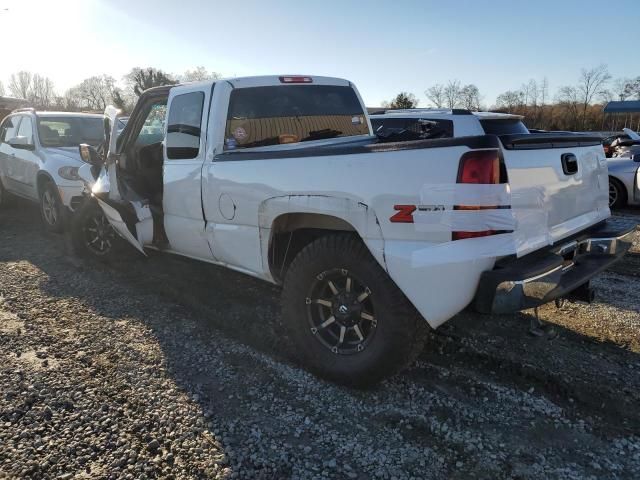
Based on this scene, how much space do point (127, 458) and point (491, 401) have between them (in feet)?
6.86

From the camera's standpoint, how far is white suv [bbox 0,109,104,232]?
6.88 metres

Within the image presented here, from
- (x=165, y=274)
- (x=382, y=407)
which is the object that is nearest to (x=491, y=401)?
(x=382, y=407)

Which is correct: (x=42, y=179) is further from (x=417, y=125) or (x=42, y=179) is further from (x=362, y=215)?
(x=362, y=215)

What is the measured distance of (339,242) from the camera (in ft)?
10.1

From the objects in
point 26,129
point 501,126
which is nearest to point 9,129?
point 26,129

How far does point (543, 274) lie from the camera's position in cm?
267

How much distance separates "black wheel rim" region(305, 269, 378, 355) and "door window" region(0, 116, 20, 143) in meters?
7.62

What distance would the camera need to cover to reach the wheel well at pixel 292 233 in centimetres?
327

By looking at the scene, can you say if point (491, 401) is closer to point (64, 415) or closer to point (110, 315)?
point (64, 415)

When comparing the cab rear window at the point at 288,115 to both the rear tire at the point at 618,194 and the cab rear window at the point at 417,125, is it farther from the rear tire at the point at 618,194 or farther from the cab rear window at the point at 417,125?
the rear tire at the point at 618,194

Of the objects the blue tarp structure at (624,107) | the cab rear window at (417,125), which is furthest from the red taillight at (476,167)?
the blue tarp structure at (624,107)

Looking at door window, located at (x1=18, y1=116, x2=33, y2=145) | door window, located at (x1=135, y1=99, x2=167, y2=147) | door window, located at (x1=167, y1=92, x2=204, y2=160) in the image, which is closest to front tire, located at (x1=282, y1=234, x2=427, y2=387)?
door window, located at (x1=167, y1=92, x2=204, y2=160)

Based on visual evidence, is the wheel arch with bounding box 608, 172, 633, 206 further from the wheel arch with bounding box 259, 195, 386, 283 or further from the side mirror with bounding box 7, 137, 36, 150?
the side mirror with bounding box 7, 137, 36, 150

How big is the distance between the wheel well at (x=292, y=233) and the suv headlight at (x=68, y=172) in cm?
433
